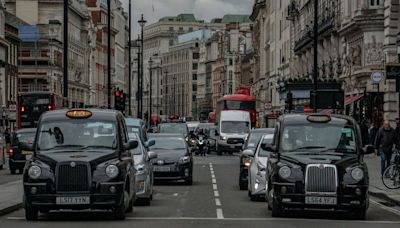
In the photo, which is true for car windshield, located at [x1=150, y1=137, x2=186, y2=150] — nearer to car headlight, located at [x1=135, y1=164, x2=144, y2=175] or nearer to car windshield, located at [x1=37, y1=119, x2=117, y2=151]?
car headlight, located at [x1=135, y1=164, x2=144, y2=175]

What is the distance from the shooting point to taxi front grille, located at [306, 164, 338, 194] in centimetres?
1766

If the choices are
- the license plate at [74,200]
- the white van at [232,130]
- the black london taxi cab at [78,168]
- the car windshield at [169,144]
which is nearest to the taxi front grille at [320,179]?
the black london taxi cab at [78,168]

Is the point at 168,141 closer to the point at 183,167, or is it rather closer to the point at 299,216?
the point at 183,167

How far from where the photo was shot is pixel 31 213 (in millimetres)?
17656

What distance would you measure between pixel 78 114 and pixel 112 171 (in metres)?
1.87

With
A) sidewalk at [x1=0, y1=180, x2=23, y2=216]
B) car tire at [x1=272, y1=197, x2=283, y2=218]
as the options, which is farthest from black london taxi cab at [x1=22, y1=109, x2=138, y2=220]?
car tire at [x1=272, y1=197, x2=283, y2=218]

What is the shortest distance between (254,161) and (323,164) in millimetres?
5431

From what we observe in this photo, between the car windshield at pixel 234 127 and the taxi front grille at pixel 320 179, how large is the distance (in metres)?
47.0

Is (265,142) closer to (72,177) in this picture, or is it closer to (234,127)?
(72,177)

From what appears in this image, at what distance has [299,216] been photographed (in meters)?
19.0

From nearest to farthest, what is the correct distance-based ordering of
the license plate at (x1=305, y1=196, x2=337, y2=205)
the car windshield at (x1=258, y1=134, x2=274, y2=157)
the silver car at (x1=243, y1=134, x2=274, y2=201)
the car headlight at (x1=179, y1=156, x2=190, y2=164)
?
the license plate at (x1=305, y1=196, x2=337, y2=205) < the silver car at (x1=243, y1=134, x2=274, y2=201) < the car windshield at (x1=258, y1=134, x2=274, y2=157) < the car headlight at (x1=179, y1=156, x2=190, y2=164)

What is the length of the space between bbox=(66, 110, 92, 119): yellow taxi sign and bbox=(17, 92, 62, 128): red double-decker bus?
154 feet

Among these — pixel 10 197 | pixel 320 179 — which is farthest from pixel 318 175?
pixel 10 197

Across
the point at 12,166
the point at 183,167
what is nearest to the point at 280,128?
the point at 183,167
